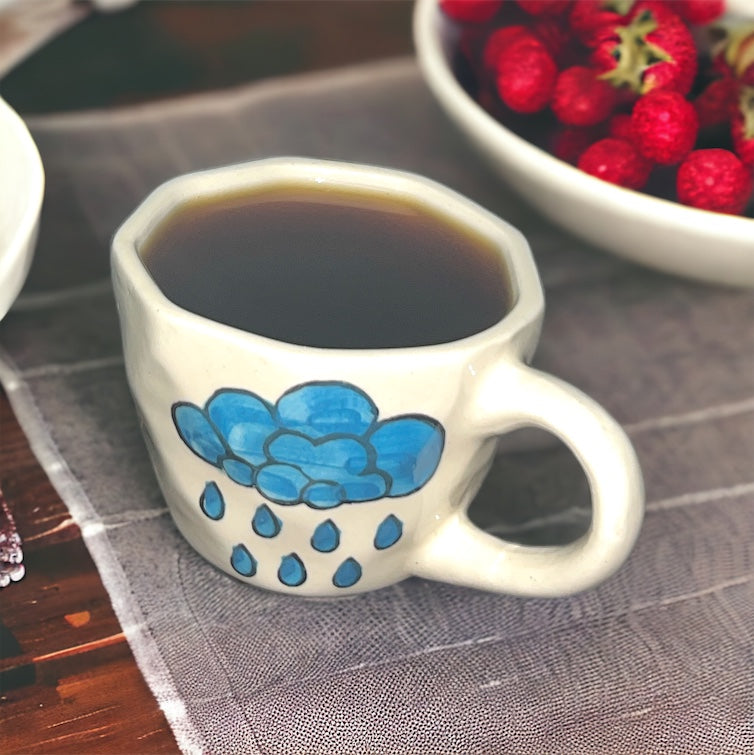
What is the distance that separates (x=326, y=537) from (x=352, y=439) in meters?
0.05

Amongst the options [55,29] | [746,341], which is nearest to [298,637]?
[746,341]

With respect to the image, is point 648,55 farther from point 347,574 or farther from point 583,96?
point 347,574

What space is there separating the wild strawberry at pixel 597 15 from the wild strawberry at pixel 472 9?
2.0 inches

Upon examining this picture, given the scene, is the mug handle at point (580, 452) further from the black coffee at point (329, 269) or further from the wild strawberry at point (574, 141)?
the wild strawberry at point (574, 141)

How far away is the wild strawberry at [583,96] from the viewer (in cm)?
52

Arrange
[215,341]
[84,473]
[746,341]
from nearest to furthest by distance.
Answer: [215,341] → [84,473] → [746,341]

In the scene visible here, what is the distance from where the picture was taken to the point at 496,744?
387mm

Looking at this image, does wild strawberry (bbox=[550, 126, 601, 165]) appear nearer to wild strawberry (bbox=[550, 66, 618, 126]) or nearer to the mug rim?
wild strawberry (bbox=[550, 66, 618, 126])

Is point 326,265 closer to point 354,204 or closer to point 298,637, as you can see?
point 354,204

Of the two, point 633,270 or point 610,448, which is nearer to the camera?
point 610,448

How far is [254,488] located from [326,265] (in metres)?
0.09

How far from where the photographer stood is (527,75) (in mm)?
523

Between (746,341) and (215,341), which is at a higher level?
(215,341)

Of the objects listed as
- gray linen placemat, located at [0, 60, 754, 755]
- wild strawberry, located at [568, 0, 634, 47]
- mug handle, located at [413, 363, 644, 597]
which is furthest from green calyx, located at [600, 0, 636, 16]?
mug handle, located at [413, 363, 644, 597]
